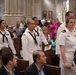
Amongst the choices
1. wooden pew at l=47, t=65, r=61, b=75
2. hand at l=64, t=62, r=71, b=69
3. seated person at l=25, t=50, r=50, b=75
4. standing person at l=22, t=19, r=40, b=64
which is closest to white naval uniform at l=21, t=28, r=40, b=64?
standing person at l=22, t=19, r=40, b=64

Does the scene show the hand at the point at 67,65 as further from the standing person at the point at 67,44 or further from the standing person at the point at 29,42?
the standing person at the point at 29,42

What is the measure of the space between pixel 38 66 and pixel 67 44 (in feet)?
3.51

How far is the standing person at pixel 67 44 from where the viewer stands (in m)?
5.20

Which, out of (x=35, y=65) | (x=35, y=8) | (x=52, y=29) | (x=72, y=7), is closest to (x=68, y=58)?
(x=35, y=65)

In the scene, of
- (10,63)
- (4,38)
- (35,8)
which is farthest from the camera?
(35,8)

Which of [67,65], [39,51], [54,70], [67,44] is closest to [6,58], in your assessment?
[39,51]

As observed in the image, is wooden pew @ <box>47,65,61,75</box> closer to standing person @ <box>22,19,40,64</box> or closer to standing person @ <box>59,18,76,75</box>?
standing person @ <box>59,18,76,75</box>

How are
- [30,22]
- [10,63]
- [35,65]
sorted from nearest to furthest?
1. [10,63]
2. [35,65]
3. [30,22]

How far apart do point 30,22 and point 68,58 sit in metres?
1.39

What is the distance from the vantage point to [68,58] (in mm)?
5414

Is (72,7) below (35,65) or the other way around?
the other way around

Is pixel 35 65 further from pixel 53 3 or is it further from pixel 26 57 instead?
pixel 53 3

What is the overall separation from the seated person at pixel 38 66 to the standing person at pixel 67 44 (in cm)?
76

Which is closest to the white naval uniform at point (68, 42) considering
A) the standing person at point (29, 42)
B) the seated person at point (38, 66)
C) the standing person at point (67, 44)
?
the standing person at point (67, 44)
